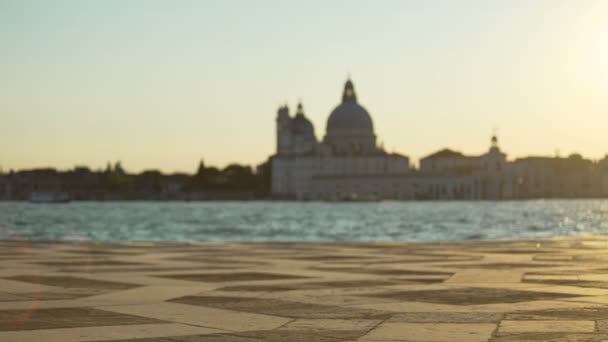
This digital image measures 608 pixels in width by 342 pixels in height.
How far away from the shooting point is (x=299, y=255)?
67.3 feet

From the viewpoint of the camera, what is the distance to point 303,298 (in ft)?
39.0

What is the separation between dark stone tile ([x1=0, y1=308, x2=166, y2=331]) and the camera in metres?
9.51

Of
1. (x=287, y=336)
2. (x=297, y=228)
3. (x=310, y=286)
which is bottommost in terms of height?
(x=297, y=228)

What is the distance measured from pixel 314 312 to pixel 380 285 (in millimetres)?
2944

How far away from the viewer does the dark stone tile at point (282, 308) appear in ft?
34.1

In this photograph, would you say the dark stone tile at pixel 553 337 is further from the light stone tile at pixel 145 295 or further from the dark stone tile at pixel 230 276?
the dark stone tile at pixel 230 276

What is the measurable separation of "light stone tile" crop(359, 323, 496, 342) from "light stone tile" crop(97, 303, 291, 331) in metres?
0.99

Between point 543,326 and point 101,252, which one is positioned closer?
point 543,326

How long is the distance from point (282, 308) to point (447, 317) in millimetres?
1692

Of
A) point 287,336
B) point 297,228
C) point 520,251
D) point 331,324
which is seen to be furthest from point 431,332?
point 297,228

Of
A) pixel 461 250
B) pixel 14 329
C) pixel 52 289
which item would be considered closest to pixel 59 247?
pixel 461 250

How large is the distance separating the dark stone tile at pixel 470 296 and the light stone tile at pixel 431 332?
180cm

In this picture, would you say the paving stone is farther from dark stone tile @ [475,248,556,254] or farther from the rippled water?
the rippled water

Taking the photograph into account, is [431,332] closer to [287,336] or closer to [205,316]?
[287,336]
